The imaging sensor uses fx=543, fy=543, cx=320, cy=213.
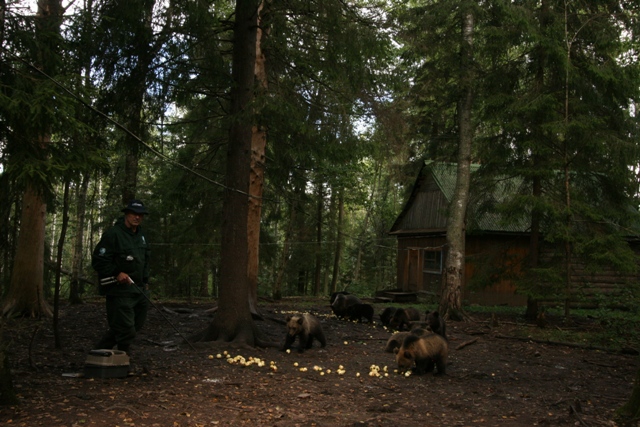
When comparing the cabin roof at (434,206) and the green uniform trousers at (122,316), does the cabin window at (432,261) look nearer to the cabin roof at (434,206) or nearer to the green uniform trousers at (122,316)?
the cabin roof at (434,206)

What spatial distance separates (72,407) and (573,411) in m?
5.22

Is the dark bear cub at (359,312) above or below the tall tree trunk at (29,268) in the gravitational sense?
below

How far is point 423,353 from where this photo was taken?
26.3ft

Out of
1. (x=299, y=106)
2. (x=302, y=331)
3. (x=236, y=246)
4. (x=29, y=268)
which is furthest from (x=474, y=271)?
(x=29, y=268)

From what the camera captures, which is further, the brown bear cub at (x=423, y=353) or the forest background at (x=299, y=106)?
the brown bear cub at (x=423, y=353)

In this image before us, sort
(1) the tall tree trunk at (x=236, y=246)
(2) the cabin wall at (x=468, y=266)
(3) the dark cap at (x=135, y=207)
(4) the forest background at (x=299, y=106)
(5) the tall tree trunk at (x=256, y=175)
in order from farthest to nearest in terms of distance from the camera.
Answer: (2) the cabin wall at (x=468, y=266), (5) the tall tree trunk at (x=256, y=175), (1) the tall tree trunk at (x=236, y=246), (3) the dark cap at (x=135, y=207), (4) the forest background at (x=299, y=106)

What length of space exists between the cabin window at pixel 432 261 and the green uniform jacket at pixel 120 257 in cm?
1860

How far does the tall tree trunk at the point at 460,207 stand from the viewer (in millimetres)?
15844

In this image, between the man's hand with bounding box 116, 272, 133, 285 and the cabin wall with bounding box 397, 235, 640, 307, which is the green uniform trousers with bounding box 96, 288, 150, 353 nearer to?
the man's hand with bounding box 116, 272, 133, 285

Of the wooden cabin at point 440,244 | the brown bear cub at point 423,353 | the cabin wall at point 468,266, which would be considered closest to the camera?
the brown bear cub at point 423,353

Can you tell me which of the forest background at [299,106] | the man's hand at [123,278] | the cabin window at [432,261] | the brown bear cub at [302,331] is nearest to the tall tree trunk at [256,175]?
the forest background at [299,106]

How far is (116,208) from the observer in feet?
71.6

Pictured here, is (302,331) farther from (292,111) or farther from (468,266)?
(468,266)

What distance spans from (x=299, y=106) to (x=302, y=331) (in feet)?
14.3
